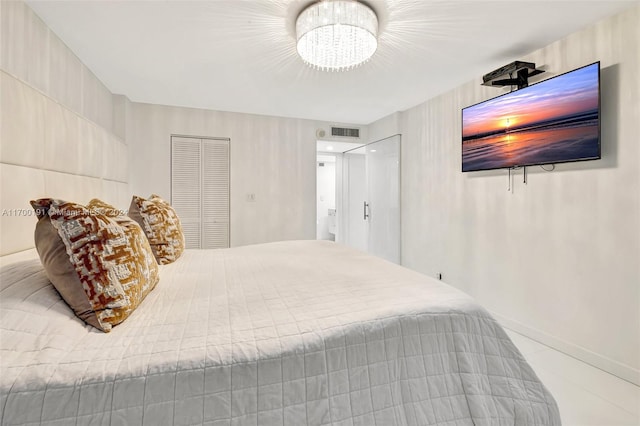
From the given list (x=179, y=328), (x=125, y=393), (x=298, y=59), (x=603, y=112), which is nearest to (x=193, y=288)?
(x=179, y=328)

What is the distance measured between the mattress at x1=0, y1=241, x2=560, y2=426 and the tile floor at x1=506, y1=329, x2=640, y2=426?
780 mm

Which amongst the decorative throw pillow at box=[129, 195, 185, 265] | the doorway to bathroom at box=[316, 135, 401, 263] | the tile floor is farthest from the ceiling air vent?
the tile floor

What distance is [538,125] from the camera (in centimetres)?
244

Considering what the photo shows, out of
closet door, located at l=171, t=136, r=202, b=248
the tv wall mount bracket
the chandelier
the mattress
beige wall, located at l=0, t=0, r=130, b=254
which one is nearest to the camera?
the mattress

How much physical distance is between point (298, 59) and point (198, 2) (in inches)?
38.4

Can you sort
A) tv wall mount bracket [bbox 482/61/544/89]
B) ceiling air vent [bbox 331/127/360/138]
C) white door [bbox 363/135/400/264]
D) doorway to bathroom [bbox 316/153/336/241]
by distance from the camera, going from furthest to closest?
doorway to bathroom [bbox 316/153/336/241]
ceiling air vent [bbox 331/127/360/138]
white door [bbox 363/135/400/264]
tv wall mount bracket [bbox 482/61/544/89]

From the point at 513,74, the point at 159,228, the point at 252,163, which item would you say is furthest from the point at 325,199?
the point at 159,228

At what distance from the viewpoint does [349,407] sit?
0.99 m

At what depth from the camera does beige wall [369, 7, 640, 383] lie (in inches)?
79.2

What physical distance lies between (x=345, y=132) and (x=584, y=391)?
4090mm

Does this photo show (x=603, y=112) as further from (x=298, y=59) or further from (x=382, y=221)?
(x=382, y=221)

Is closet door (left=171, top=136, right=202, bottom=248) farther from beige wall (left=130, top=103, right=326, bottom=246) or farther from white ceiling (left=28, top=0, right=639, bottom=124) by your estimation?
white ceiling (left=28, top=0, right=639, bottom=124)

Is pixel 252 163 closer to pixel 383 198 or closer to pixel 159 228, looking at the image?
pixel 383 198

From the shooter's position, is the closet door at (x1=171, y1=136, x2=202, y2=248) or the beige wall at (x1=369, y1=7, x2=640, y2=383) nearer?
the beige wall at (x1=369, y1=7, x2=640, y2=383)
